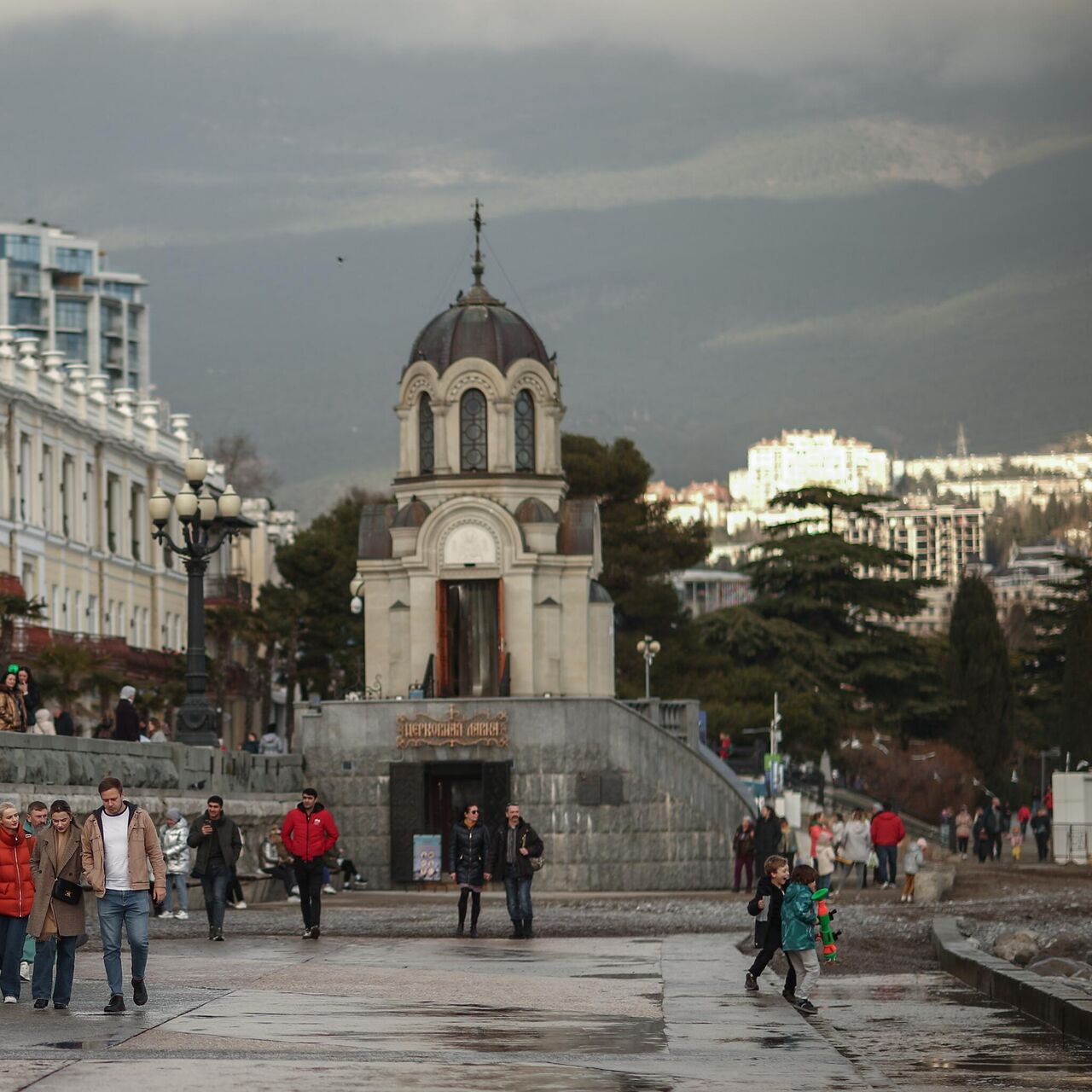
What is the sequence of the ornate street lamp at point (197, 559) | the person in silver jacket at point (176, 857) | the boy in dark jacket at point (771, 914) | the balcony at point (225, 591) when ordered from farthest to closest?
the balcony at point (225, 591)
the ornate street lamp at point (197, 559)
the person in silver jacket at point (176, 857)
the boy in dark jacket at point (771, 914)

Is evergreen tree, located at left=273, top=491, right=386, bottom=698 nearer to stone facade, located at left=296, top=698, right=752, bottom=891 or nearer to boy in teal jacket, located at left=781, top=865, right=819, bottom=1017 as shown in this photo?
stone facade, located at left=296, top=698, right=752, bottom=891

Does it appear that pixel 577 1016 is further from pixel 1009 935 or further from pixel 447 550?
pixel 447 550

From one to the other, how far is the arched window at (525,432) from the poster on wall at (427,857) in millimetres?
8832

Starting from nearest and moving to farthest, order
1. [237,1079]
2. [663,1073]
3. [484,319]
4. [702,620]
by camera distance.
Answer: [237,1079] → [663,1073] → [484,319] → [702,620]

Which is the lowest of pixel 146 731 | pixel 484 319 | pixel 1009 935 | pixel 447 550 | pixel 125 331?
pixel 1009 935

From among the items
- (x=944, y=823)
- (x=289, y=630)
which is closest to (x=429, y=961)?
(x=289, y=630)

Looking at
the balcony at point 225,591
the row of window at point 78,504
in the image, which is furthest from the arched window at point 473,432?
the balcony at point 225,591

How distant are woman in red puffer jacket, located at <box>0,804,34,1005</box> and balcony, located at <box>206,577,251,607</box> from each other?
57491mm

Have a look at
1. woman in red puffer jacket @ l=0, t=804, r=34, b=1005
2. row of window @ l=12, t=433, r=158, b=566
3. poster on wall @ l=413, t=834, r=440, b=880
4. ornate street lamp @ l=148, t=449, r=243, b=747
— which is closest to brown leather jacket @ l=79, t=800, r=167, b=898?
woman in red puffer jacket @ l=0, t=804, r=34, b=1005

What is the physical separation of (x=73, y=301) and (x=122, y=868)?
143611mm

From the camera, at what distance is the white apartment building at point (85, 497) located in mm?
59656

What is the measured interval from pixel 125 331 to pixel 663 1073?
15203 centimetres

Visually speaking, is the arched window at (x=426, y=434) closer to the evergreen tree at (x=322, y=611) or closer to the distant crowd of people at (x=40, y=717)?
the distant crowd of people at (x=40, y=717)

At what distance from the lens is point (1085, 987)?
19203 mm
